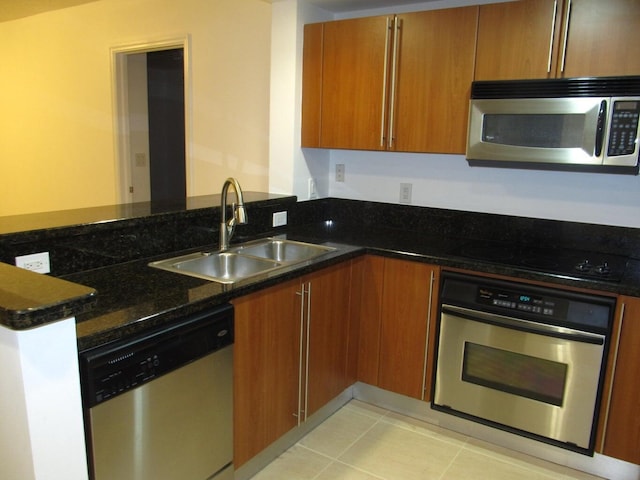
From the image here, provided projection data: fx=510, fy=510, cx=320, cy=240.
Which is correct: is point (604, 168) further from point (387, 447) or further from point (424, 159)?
point (387, 447)

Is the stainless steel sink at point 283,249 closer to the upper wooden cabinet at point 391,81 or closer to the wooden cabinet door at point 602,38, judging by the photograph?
the upper wooden cabinet at point 391,81

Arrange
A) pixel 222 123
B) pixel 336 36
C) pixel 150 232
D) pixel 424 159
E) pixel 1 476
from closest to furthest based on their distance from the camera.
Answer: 1. pixel 1 476
2. pixel 150 232
3. pixel 336 36
4. pixel 424 159
5. pixel 222 123

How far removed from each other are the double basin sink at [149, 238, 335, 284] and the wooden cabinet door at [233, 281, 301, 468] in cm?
13

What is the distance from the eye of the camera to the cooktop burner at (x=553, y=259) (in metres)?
2.23

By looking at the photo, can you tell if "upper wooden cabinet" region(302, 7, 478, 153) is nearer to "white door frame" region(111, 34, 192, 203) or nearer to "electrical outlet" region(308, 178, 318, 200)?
"electrical outlet" region(308, 178, 318, 200)

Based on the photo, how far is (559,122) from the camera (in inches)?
89.0

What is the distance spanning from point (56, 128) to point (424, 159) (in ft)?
11.2

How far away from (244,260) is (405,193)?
1.19 m

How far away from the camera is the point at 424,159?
3.06 metres

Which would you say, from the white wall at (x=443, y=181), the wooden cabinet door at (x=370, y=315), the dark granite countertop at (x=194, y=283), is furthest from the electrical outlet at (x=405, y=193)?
the wooden cabinet door at (x=370, y=315)

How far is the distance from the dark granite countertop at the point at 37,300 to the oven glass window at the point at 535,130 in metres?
1.93

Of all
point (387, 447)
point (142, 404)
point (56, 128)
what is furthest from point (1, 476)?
point (56, 128)

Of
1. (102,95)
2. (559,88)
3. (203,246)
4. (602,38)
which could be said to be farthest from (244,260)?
(102,95)

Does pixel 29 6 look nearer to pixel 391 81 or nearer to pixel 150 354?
pixel 391 81
